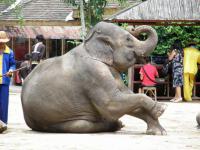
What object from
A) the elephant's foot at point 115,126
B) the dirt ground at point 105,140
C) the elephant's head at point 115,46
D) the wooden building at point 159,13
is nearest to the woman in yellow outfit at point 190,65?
the wooden building at point 159,13

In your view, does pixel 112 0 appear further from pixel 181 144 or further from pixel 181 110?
pixel 181 144

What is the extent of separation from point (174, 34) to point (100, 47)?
1559 cm

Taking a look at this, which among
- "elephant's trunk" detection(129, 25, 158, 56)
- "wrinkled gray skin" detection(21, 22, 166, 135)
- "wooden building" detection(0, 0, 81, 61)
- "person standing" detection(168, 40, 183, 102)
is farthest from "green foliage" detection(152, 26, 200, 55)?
"wrinkled gray skin" detection(21, 22, 166, 135)

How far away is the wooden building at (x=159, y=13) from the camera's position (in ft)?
68.1

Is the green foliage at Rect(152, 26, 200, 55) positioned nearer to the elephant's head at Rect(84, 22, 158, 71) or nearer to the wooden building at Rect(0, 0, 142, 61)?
the wooden building at Rect(0, 0, 142, 61)

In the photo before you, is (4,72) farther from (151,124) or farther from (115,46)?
(151,124)

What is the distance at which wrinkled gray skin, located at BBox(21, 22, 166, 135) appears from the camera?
9781 millimetres

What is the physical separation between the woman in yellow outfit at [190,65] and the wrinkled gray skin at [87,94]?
35.6 feet

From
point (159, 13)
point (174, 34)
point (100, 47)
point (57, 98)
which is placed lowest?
point (174, 34)

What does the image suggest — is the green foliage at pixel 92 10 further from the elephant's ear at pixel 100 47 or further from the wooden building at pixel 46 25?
the elephant's ear at pixel 100 47

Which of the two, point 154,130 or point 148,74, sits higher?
point 154,130

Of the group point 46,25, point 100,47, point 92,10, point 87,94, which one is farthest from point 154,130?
point 46,25

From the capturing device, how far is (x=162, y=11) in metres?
21.0

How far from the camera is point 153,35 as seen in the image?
10477 millimetres
